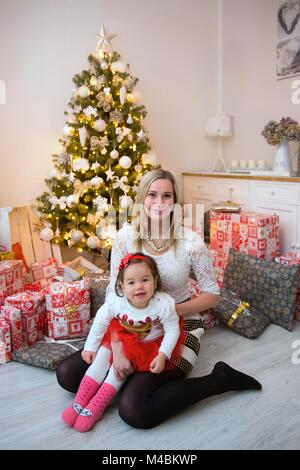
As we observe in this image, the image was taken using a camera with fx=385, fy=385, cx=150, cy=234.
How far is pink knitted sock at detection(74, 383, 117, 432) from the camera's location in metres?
1.35

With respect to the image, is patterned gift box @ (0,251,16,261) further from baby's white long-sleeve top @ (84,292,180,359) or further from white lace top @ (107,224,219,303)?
baby's white long-sleeve top @ (84,292,180,359)

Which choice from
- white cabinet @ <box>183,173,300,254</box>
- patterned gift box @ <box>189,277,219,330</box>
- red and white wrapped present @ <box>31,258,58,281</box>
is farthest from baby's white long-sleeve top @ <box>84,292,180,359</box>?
white cabinet @ <box>183,173,300,254</box>

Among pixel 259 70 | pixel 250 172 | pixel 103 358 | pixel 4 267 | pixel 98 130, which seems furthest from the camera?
pixel 259 70

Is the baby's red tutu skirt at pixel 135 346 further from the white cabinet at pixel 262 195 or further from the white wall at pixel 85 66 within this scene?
the white wall at pixel 85 66

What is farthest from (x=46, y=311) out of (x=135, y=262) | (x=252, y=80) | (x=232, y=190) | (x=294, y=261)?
(x=252, y=80)

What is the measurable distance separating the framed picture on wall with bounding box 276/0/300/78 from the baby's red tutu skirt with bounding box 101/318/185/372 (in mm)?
2685

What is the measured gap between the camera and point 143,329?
4.92ft

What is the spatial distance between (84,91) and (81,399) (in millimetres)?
2029

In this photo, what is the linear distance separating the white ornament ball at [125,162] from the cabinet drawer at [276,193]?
1.03 meters

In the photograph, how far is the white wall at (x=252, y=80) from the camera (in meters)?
3.36

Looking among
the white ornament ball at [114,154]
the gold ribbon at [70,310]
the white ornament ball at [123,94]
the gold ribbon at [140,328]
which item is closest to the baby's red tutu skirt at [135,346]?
the gold ribbon at [140,328]

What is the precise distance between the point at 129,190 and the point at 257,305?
3.90 ft

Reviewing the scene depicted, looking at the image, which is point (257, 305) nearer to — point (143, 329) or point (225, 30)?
point (143, 329)

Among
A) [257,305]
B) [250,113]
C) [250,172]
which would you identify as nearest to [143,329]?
[257,305]
